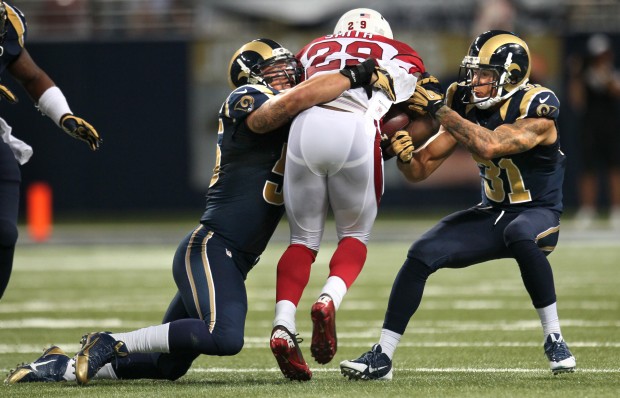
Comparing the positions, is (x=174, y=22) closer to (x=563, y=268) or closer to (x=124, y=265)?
(x=124, y=265)

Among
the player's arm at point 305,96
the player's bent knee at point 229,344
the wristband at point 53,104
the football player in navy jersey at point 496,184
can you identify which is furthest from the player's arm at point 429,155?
the wristband at point 53,104

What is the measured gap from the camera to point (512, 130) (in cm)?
437

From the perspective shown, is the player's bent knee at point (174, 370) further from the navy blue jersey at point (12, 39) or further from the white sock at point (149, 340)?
the navy blue jersey at point (12, 39)

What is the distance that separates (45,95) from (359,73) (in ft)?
4.70

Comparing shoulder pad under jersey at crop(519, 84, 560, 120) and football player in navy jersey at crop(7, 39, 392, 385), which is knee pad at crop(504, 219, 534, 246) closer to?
shoulder pad under jersey at crop(519, 84, 560, 120)

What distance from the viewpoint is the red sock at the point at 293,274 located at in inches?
166

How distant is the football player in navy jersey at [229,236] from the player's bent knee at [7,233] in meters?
0.43

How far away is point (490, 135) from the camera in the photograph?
14.2ft

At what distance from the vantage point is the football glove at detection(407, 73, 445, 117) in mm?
4359

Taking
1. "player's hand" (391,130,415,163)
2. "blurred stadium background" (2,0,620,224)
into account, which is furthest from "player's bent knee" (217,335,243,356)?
"blurred stadium background" (2,0,620,224)

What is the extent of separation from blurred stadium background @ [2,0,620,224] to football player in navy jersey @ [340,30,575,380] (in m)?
9.16

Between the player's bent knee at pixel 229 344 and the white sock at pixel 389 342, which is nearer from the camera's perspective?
the player's bent knee at pixel 229 344

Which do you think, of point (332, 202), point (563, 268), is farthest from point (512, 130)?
point (563, 268)

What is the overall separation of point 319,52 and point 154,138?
9688mm
